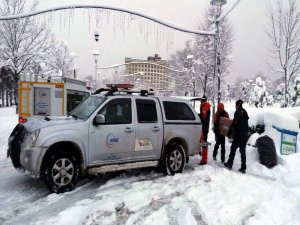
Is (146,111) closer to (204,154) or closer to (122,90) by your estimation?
(122,90)

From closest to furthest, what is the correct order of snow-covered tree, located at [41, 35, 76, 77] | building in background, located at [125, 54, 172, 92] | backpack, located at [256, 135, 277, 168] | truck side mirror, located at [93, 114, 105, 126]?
truck side mirror, located at [93, 114, 105, 126], backpack, located at [256, 135, 277, 168], building in background, located at [125, 54, 172, 92], snow-covered tree, located at [41, 35, 76, 77]

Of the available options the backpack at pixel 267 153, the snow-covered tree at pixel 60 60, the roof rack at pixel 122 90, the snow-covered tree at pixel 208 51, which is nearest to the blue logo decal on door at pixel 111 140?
the roof rack at pixel 122 90

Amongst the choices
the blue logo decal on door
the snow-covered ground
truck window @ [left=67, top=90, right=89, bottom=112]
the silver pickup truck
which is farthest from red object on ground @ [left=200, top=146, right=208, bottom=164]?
truck window @ [left=67, top=90, right=89, bottom=112]

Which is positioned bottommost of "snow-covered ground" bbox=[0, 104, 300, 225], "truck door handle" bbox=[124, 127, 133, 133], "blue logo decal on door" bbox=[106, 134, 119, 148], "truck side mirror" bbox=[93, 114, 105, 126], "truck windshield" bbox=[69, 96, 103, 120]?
"snow-covered ground" bbox=[0, 104, 300, 225]

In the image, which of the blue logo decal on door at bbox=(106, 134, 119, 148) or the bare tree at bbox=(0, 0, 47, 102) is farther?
the bare tree at bbox=(0, 0, 47, 102)

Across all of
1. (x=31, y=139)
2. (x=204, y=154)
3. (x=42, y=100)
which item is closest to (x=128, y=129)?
(x=31, y=139)

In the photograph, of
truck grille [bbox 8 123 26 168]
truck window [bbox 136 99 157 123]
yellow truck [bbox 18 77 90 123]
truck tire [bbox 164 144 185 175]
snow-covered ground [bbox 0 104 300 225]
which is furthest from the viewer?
yellow truck [bbox 18 77 90 123]

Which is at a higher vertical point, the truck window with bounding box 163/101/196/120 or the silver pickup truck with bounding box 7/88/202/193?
the truck window with bounding box 163/101/196/120

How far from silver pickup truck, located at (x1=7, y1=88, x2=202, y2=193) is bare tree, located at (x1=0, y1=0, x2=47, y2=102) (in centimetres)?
2236

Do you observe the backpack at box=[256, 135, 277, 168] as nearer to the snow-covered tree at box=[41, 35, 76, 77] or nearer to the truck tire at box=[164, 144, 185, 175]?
the truck tire at box=[164, 144, 185, 175]

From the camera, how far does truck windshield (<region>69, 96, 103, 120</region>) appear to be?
8016 millimetres

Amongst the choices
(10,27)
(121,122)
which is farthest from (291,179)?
(10,27)

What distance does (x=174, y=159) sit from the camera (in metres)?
9.31

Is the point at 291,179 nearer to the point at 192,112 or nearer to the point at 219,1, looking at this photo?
the point at 192,112
